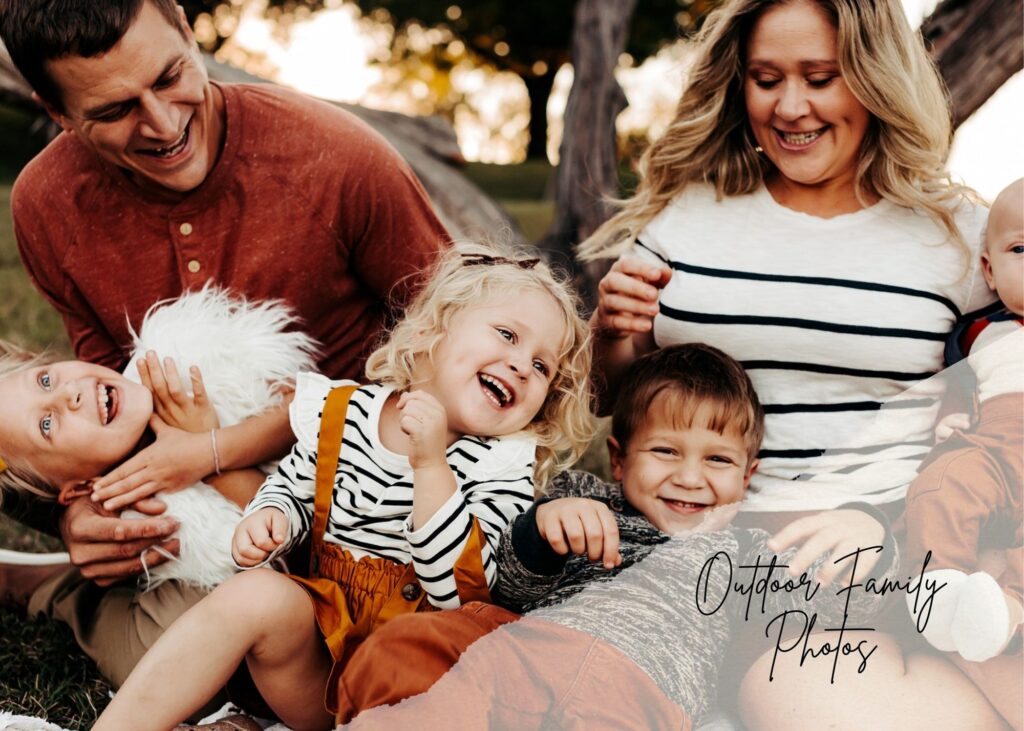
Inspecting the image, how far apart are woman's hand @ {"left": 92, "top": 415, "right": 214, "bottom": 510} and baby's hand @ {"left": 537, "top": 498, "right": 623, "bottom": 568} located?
0.88 m

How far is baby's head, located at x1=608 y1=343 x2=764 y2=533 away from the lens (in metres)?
2.10

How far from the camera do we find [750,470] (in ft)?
7.21

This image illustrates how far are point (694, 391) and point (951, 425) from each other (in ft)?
1.74

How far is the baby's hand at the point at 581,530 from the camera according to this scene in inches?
68.7

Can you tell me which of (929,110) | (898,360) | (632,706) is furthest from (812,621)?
(929,110)

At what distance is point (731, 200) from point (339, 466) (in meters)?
1.13

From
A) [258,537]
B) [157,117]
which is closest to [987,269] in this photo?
[258,537]

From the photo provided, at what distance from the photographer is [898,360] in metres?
2.15

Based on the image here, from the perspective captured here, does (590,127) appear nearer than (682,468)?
No

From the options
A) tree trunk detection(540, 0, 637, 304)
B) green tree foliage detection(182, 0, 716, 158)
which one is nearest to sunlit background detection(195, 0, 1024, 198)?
green tree foliage detection(182, 0, 716, 158)

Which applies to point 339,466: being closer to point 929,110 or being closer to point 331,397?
point 331,397

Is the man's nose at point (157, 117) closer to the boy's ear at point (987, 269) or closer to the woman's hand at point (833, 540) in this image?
the woman's hand at point (833, 540)

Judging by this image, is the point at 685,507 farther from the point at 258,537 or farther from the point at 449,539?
the point at 258,537

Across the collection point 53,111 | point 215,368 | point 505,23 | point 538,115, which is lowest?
point 538,115
